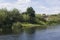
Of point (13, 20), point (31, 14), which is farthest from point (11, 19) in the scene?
point (31, 14)

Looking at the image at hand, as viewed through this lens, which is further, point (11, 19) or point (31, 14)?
point (31, 14)

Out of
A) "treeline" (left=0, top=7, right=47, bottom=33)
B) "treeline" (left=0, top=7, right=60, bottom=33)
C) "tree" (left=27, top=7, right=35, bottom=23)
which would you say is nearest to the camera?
"treeline" (left=0, top=7, right=60, bottom=33)

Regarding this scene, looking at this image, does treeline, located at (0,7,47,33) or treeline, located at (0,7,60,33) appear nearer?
treeline, located at (0,7,60,33)

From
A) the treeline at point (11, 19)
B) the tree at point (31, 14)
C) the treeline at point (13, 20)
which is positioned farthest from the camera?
the tree at point (31, 14)

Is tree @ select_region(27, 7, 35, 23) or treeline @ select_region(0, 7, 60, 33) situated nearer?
treeline @ select_region(0, 7, 60, 33)

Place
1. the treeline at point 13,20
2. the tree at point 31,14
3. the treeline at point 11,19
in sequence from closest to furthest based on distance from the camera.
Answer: the treeline at point 13,20
the treeline at point 11,19
the tree at point 31,14

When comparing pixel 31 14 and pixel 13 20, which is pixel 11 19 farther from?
pixel 31 14

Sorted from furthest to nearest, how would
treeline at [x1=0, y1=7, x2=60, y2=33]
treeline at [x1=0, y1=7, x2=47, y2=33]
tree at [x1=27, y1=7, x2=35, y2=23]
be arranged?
tree at [x1=27, y1=7, x2=35, y2=23], treeline at [x1=0, y1=7, x2=47, y2=33], treeline at [x1=0, y1=7, x2=60, y2=33]

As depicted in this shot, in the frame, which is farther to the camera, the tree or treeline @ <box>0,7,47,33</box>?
the tree

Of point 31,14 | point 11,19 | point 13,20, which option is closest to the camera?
point 11,19

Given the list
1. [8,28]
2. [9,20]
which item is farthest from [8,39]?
[9,20]

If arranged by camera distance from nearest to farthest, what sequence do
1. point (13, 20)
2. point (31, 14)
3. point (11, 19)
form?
point (11, 19)
point (13, 20)
point (31, 14)

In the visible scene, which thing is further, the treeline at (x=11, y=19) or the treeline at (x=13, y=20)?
Result: the treeline at (x=11, y=19)

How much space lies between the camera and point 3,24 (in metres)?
55.3
